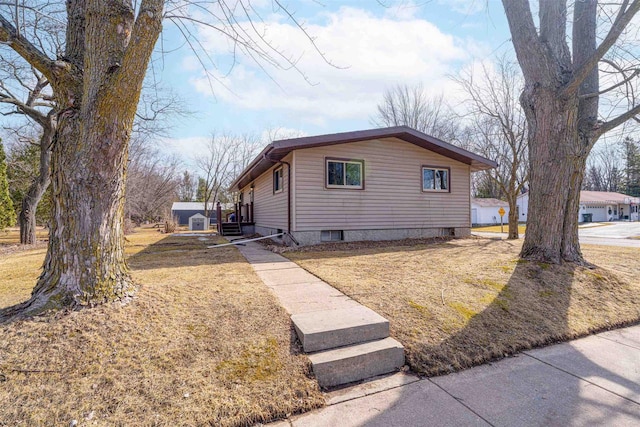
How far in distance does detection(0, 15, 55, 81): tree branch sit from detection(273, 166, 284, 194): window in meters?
7.09

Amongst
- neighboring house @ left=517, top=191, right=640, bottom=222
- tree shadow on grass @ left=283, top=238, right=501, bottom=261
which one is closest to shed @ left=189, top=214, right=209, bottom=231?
tree shadow on grass @ left=283, top=238, right=501, bottom=261

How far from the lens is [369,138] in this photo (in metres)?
8.98

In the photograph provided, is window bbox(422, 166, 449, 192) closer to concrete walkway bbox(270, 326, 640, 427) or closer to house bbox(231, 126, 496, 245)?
house bbox(231, 126, 496, 245)

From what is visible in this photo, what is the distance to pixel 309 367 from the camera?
231cm

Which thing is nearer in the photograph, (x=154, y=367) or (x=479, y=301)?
(x=154, y=367)

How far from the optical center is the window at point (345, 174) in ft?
29.4

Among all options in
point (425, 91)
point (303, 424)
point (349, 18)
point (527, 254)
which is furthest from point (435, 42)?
point (425, 91)

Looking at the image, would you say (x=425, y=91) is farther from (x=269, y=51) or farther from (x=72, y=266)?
(x=72, y=266)

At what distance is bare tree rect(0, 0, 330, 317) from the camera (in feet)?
8.57

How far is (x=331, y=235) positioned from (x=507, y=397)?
7147mm

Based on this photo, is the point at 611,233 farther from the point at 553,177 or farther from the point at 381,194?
the point at 553,177

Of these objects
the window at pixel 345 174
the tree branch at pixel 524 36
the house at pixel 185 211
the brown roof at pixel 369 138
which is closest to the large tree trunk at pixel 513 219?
the brown roof at pixel 369 138

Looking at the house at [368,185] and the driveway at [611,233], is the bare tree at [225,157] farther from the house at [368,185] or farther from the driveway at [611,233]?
the driveway at [611,233]

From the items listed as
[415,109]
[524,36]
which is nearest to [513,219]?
[524,36]
